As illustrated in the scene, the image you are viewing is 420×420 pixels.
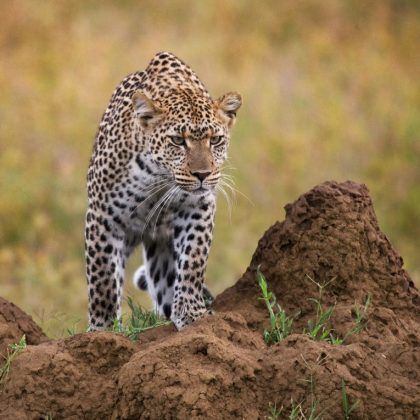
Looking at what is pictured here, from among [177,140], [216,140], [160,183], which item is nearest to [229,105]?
[216,140]

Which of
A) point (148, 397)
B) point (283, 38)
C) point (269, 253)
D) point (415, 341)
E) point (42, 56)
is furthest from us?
point (283, 38)

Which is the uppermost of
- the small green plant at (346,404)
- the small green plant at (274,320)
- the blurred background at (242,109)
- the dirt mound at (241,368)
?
the blurred background at (242,109)

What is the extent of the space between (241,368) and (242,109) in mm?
11911

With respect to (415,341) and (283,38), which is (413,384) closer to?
(415,341)

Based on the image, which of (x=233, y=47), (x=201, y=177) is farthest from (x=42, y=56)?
(x=201, y=177)

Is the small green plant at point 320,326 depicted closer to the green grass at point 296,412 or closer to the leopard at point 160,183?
the green grass at point 296,412

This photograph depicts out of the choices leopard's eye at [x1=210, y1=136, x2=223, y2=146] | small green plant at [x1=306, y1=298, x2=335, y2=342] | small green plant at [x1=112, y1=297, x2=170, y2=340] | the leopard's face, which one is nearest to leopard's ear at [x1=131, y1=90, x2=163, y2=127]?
the leopard's face

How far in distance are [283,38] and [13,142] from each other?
5.79 m

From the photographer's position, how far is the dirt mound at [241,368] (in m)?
6.81

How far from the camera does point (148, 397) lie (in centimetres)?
676

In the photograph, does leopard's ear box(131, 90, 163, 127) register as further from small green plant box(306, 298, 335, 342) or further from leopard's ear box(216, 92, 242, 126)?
small green plant box(306, 298, 335, 342)

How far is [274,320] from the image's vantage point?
7777mm

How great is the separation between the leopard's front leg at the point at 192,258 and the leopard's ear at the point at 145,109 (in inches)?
26.9

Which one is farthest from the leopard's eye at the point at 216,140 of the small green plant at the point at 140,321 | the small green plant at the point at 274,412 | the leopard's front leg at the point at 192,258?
the small green plant at the point at 274,412
